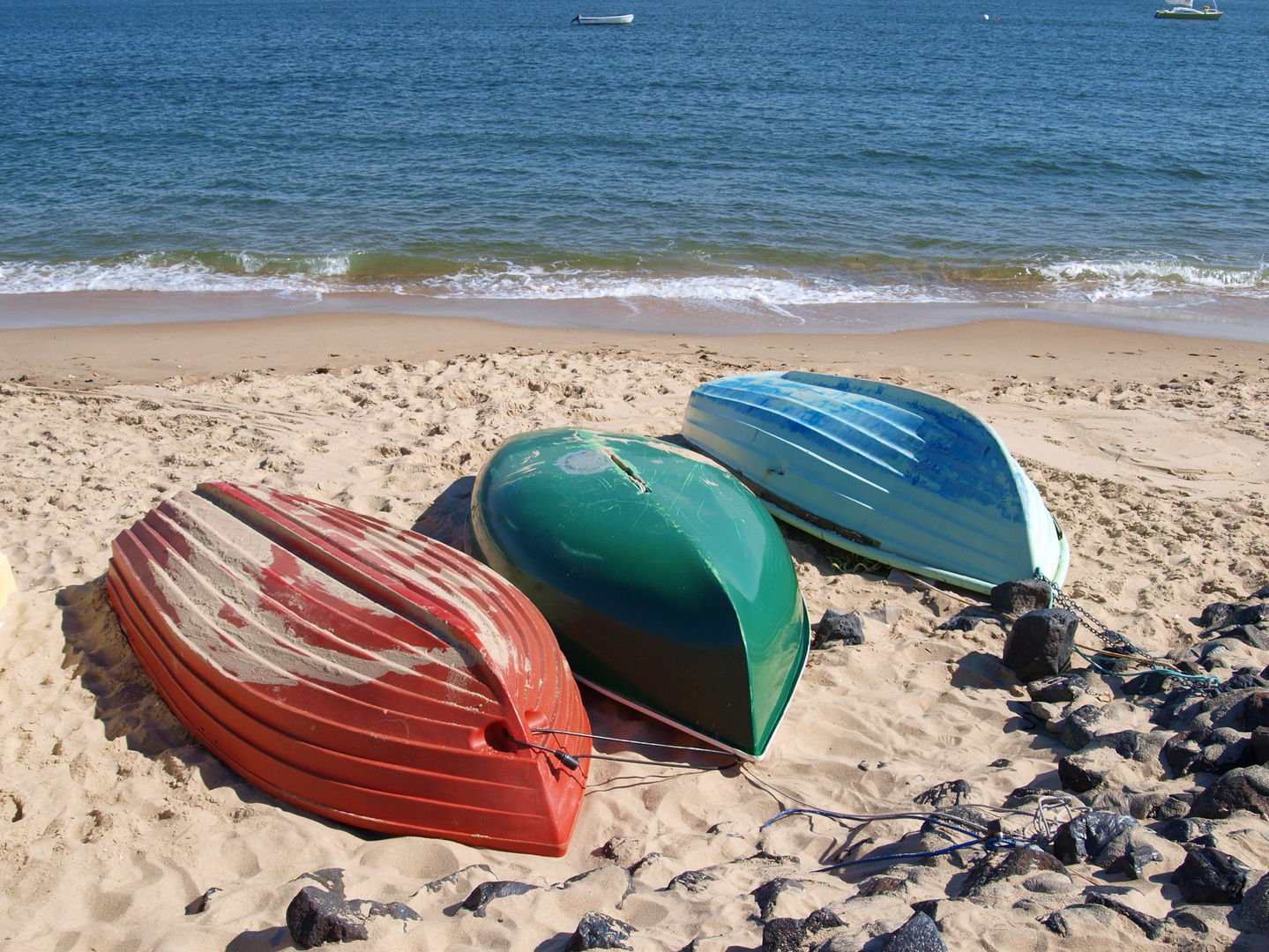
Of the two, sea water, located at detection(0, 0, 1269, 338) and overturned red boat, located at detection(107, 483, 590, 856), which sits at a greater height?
sea water, located at detection(0, 0, 1269, 338)

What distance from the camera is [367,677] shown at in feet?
10.9

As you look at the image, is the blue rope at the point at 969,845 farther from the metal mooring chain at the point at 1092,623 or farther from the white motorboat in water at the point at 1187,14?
the white motorboat in water at the point at 1187,14

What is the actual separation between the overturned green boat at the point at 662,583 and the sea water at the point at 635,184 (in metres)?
6.54

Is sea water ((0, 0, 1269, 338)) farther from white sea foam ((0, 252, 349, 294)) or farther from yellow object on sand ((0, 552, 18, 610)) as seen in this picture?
yellow object on sand ((0, 552, 18, 610))

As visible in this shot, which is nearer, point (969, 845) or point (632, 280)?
point (969, 845)

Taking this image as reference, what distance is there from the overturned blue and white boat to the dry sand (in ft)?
0.89

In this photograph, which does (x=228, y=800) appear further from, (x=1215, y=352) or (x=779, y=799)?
(x=1215, y=352)

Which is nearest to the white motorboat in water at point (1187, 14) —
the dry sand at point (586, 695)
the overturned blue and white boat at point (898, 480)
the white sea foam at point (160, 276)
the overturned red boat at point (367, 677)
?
the dry sand at point (586, 695)

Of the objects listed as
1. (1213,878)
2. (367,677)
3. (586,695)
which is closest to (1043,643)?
(1213,878)

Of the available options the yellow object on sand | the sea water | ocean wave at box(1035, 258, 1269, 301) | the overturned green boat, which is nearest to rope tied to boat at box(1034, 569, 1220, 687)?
the overturned green boat

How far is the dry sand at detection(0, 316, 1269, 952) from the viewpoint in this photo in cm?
282

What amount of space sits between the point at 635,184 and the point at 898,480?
41.1 feet

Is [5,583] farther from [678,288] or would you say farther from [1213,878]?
[678,288]

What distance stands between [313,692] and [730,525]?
6.72ft
